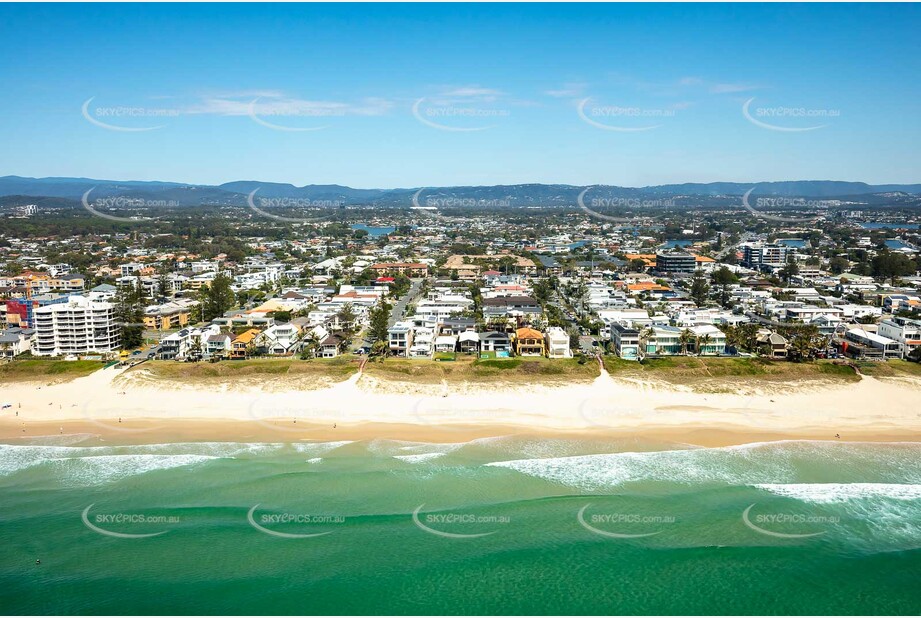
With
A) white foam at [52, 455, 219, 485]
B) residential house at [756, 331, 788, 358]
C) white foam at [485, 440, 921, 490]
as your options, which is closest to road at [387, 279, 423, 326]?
white foam at [52, 455, 219, 485]

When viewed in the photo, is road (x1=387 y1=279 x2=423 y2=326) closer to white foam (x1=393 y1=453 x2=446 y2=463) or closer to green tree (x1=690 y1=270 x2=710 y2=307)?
white foam (x1=393 y1=453 x2=446 y2=463)

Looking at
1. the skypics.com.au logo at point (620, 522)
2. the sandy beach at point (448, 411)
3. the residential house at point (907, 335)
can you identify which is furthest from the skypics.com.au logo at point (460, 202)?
the skypics.com.au logo at point (620, 522)

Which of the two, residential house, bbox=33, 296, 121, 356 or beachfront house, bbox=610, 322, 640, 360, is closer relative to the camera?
beachfront house, bbox=610, 322, 640, 360

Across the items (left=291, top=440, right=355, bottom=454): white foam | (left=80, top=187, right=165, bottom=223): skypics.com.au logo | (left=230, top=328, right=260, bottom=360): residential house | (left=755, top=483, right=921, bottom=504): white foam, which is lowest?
(left=755, top=483, right=921, bottom=504): white foam

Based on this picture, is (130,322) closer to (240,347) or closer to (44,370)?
(44,370)

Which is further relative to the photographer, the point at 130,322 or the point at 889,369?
the point at 130,322

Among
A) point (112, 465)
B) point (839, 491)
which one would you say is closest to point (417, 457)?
point (112, 465)

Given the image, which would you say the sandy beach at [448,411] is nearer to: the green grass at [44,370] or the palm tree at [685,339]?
the green grass at [44,370]
